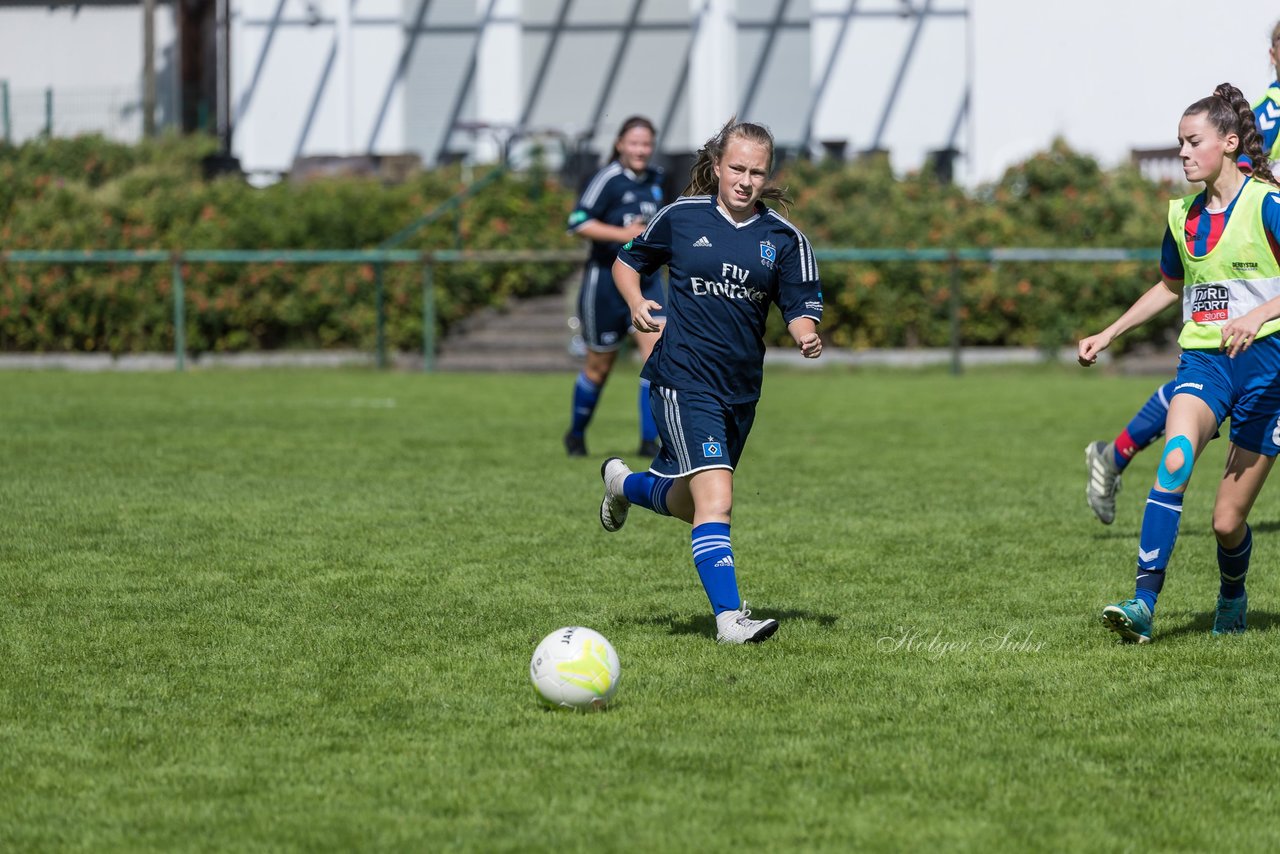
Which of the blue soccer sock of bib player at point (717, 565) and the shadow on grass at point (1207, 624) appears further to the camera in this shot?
the shadow on grass at point (1207, 624)

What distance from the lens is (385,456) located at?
12.3 m

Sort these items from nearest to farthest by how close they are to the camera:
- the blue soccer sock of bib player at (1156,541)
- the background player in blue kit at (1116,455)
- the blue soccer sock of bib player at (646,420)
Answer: the blue soccer sock of bib player at (1156,541) → the background player in blue kit at (1116,455) → the blue soccer sock of bib player at (646,420)

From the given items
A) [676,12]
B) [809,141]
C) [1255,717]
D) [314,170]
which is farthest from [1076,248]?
[1255,717]

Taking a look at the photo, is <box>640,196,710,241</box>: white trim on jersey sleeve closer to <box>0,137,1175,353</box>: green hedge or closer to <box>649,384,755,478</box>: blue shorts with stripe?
<box>649,384,755,478</box>: blue shorts with stripe

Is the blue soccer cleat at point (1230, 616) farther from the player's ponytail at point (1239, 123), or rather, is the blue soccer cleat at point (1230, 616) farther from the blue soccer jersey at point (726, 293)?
the blue soccer jersey at point (726, 293)

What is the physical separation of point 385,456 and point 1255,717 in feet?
26.1

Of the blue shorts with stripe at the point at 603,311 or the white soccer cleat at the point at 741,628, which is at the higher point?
the blue shorts with stripe at the point at 603,311

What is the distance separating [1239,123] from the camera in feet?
19.5

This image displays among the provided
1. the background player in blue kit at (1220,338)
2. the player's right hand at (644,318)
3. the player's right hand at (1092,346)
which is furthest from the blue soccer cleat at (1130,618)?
the player's right hand at (644,318)

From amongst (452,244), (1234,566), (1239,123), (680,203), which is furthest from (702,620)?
(452,244)

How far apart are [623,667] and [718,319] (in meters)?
1.30

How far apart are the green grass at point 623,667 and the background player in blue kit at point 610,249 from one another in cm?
91

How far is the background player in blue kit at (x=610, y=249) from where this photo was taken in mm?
11727

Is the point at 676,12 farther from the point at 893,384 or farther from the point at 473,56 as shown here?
the point at 893,384
